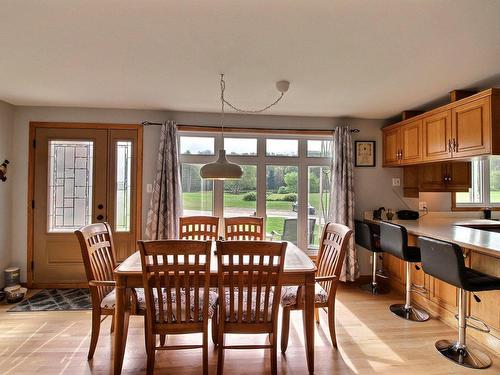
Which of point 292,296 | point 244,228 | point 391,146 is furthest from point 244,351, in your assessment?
point 391,146

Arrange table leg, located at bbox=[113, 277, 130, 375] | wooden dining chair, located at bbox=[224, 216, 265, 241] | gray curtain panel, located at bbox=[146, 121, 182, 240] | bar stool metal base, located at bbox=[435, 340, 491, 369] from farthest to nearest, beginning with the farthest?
gray curtain panel, located at bbox=[146, 121, 182, 240] → wooden dining chair, located at bbox=[224, 216, 265, 241] → bar stool metal base, located at bbox=[435, 340, 491, 369] → table leg, located at bbox=[113, 277, 130, 375]

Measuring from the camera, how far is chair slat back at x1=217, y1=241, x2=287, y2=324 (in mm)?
1733

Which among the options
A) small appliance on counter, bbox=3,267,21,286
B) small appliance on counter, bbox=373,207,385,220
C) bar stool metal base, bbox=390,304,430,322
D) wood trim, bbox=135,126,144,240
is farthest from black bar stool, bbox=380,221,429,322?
small appliance on counter, bbox=3,267,21,286

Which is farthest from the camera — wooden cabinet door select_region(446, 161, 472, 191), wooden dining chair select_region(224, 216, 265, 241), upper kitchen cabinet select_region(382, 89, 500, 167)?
wooden cabinet door select_region(446, 161, 472, 191)

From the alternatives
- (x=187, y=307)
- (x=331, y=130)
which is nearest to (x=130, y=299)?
(x=187, y=307)

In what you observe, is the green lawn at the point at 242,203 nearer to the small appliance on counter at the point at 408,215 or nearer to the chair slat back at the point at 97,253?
the small appliance on counter at the point at 408,215

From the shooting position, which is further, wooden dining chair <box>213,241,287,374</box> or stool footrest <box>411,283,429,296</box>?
stool footrest <box>411,283,429,296</box>

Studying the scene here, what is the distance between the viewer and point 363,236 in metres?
3.50

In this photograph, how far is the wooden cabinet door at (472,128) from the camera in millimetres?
2382

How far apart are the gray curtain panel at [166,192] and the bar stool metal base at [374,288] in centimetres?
259

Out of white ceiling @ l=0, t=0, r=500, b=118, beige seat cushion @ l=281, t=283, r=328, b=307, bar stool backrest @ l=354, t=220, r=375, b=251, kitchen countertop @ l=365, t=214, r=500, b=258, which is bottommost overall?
beige seat cushion @ l=281, t=283, r=328, b=307

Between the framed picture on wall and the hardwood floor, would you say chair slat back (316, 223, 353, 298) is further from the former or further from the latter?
the framed picture on wall

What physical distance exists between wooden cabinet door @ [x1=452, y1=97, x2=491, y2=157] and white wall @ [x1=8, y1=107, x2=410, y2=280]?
4.16 ft

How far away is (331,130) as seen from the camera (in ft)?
12.6
